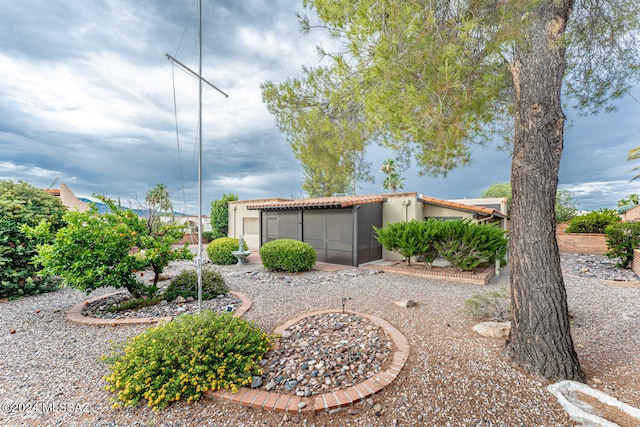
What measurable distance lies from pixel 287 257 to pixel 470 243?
562 centimetres

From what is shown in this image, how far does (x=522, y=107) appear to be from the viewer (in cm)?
313

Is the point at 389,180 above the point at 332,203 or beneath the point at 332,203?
above

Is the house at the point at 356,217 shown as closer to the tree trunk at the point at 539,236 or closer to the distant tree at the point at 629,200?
the tree trunk at the point at 539,236

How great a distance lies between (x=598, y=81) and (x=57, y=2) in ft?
33.5

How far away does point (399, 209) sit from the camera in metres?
11.2

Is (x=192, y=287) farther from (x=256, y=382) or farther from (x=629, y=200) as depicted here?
(x=629, y=200)

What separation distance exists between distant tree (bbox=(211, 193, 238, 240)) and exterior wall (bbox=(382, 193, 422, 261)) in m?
13.0

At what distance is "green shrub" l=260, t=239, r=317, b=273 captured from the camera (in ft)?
28.8

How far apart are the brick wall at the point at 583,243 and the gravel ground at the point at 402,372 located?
379 inches

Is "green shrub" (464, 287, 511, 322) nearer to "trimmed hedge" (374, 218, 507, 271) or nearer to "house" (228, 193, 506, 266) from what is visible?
"trimmed hedge" (374, 218, 507, 271)

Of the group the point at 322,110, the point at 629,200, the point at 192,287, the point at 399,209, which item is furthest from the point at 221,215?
the point at 629,200

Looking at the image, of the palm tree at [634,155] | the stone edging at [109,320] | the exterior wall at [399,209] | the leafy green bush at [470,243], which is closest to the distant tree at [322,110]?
the stone edging at [109,320]

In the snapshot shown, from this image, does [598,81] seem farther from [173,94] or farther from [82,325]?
[82,325]

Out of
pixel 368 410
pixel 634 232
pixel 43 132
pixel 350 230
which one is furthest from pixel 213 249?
pixel 634 232
